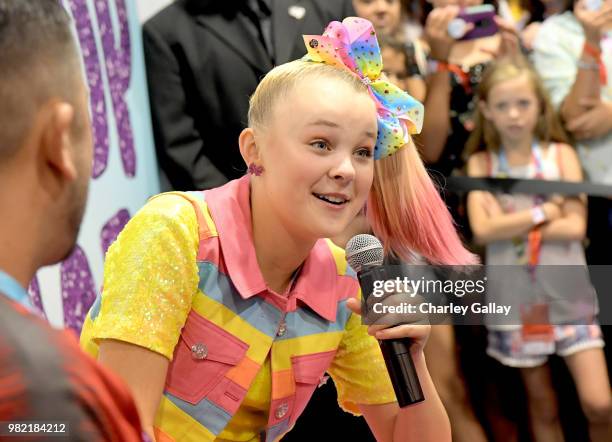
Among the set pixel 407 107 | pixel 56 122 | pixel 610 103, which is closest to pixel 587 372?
pixel 610 103

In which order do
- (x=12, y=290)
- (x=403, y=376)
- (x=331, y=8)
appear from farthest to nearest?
1. (x=331, y=8)
2. (x=403, y=376)
3. (x=12, y=290)

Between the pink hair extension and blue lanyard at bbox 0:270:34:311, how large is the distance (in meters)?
1.03

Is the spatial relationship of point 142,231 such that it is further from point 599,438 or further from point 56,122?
point 599,438

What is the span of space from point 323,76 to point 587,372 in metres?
1.53

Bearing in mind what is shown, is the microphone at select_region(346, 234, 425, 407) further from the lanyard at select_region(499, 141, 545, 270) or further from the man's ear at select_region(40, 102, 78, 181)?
the lanyard at select_region(499, 141, 545, 270)

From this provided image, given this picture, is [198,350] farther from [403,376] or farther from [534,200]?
[534,200]

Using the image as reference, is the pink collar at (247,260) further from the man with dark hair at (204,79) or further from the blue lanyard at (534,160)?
the blue lanyard at (534,160)

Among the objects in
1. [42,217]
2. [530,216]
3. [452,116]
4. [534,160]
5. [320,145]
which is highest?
[42,217]

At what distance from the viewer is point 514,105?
3018mm

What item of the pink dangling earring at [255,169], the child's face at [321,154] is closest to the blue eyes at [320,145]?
the child's face at [321,154]

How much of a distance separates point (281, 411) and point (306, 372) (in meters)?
0.08

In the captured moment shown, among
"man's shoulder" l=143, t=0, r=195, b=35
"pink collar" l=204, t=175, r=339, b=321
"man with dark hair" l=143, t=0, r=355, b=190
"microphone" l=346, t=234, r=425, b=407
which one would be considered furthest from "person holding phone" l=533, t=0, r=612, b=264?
"microphone" l=346, t=234, r=425, b=407

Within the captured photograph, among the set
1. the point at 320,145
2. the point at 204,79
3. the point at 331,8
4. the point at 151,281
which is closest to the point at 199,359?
the point at 151,281

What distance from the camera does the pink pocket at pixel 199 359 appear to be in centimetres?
180
